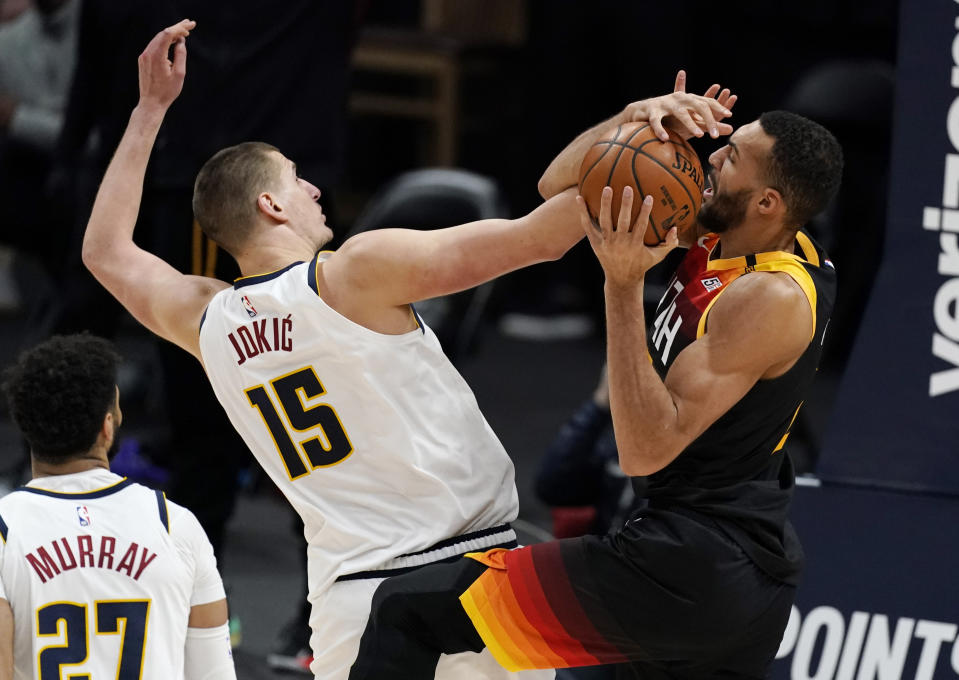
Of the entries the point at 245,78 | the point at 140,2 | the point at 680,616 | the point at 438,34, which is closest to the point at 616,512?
the point at 680,616

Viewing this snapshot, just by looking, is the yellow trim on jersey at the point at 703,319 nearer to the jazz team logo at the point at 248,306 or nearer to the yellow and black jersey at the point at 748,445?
the yellow and black jersey at the point at 748,445

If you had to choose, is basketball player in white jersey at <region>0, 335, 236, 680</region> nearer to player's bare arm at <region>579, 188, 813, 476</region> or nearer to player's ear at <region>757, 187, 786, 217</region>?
player's bare arm at <region>579, 188, 813, 476</region>

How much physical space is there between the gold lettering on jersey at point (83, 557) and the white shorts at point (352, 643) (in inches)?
18.1

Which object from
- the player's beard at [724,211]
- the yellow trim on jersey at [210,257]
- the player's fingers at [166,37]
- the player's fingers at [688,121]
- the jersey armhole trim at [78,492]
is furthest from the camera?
the yellow trim on jersey at [210,257]

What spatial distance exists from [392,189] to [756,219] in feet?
13.0

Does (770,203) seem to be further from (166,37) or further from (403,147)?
(403,147)

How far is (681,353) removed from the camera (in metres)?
3.00

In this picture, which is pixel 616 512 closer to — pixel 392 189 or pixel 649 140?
pixel 649 140

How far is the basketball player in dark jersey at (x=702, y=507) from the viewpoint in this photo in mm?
2934

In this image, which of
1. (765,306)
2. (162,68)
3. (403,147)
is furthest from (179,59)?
(403,147)

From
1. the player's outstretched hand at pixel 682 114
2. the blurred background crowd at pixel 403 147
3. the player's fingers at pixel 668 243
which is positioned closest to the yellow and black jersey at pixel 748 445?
the player's fingers at pixel 668 243

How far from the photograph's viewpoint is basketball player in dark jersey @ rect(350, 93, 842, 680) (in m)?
2.93

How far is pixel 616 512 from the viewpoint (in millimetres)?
4734

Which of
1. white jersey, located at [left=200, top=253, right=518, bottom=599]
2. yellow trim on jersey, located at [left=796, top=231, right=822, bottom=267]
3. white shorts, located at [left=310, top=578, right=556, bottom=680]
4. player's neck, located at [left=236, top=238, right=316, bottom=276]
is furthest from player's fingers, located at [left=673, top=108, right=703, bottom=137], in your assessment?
white shorts, located at [left=310, top=578, right=556, bottom=680]
